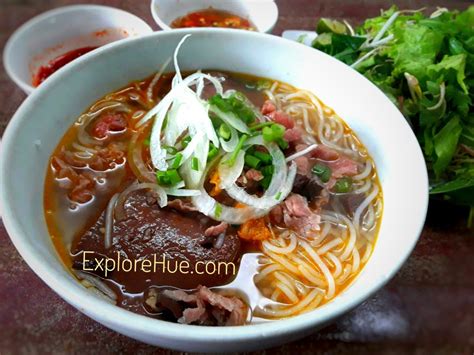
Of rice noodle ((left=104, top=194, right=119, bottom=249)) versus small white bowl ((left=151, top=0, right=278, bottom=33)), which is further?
small white bowl ((left=151, top=0, right=278, bottom=33))

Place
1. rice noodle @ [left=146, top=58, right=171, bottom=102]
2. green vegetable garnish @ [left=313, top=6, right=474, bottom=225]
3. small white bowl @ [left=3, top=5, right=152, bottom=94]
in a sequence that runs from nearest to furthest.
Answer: rice noodle @ [left=146, top=58, right=171, bottom=102] < green vegetable garnish @ [left=313, top=6, right=474, bottom=225] < small white bowl @ [left=3, top=5, right=152, bottom=94]

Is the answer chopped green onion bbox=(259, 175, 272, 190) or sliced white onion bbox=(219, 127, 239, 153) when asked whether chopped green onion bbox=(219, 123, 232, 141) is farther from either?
chopped green onion bbox=(259, 175, 272, 190)

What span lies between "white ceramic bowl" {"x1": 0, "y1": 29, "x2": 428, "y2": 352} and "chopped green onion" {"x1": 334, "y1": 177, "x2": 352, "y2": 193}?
0.10 metres

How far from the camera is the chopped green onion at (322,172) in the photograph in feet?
4.81

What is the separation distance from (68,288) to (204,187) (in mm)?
484

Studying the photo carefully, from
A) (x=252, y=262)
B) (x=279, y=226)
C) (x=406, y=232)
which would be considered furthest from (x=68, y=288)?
(x=406, y=232)

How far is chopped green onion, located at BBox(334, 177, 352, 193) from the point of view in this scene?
1.47 metres

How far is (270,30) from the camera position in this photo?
6.91 ft

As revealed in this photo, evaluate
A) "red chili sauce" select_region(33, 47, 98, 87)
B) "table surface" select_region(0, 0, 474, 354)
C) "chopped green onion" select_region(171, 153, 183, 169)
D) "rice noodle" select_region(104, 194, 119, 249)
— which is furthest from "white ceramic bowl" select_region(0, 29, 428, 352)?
"red chili sauce" select_region(33, 47, 98, 87)

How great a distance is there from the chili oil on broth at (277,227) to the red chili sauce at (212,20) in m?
0.65

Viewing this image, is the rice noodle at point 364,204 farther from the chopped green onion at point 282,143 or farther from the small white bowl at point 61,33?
the small white bowl at point 61,33

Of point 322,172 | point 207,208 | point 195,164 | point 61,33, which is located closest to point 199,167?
point 195,164

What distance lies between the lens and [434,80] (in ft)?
6.01

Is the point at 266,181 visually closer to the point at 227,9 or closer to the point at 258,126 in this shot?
the point at 258,126
